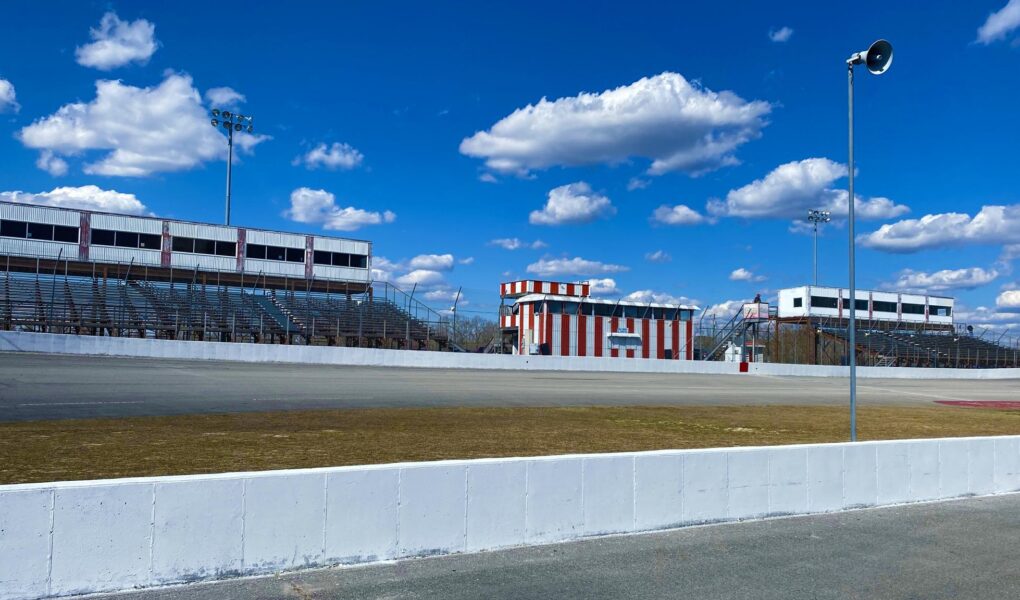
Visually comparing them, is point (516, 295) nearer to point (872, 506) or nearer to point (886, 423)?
point (886, 423)

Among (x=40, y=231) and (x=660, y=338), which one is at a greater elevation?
(x=40, y=231)

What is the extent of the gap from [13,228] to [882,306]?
7635 centimetres

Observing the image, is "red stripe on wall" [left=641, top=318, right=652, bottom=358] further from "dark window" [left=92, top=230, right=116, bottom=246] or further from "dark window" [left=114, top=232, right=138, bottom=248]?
"dark window" [left=92, top=230, right=116, bottom=246]

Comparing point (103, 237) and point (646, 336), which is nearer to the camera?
point (103, 237)

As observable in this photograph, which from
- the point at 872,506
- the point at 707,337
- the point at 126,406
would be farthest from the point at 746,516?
the point at 707,337

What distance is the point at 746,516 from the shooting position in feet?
30.6

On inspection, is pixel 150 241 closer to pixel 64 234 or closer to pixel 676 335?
pixel 64 234

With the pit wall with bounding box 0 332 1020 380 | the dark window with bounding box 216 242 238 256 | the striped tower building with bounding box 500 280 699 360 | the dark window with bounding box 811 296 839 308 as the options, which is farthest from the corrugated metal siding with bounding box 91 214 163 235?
the dark window with bounding box 811 296 839 308

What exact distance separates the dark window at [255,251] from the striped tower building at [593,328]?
17.4 meters

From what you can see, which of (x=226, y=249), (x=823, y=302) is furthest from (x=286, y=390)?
(x=823, y=302)

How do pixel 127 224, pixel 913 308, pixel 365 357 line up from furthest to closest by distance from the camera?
1. pixel 913 308
2. pixel 127 224
3. pixel 365 357

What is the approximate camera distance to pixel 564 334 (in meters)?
58.4

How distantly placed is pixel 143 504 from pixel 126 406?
11.2 meters

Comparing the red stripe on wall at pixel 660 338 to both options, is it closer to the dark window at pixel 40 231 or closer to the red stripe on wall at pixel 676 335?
the red stripe on wall at pixel 676 335
